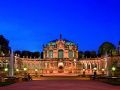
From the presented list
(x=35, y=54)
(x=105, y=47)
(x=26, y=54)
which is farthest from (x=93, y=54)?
(x=26, y=54)

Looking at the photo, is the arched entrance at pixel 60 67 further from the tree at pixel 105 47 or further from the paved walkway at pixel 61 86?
the paved walkway at pixel 61 86

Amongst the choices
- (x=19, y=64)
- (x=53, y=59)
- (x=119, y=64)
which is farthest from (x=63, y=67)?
(x=119, y=64)

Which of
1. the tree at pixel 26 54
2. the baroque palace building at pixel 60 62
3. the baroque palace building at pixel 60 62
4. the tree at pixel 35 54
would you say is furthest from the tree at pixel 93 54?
the tree at pixel 26 54

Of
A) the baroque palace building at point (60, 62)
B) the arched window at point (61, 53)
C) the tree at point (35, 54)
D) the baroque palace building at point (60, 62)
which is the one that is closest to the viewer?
the baroque palace building at point (60, 62)

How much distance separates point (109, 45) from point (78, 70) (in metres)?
20.9

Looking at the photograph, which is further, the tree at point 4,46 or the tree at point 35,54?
the tree at point 35,54

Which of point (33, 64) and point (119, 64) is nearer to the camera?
point (119, 64)

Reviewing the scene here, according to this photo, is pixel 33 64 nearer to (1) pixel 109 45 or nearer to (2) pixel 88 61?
(2) pixel 88 61

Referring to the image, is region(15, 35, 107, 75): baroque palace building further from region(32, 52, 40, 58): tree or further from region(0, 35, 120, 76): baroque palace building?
region(32, 52, 40, 58): tree

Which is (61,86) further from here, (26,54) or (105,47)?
(26,54)

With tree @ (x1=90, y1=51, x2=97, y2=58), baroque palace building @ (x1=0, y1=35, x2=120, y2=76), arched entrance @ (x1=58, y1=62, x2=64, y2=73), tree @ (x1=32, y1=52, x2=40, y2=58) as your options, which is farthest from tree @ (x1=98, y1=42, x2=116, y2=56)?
tree @ (x1=32, y1=52, x2=40, y2=58)

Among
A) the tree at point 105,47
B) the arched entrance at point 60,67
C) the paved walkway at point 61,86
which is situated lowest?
the paved walkway at point 61,86

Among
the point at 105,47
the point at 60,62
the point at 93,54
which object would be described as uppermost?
the point at 105,47

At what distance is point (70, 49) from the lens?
11425 centimetres
